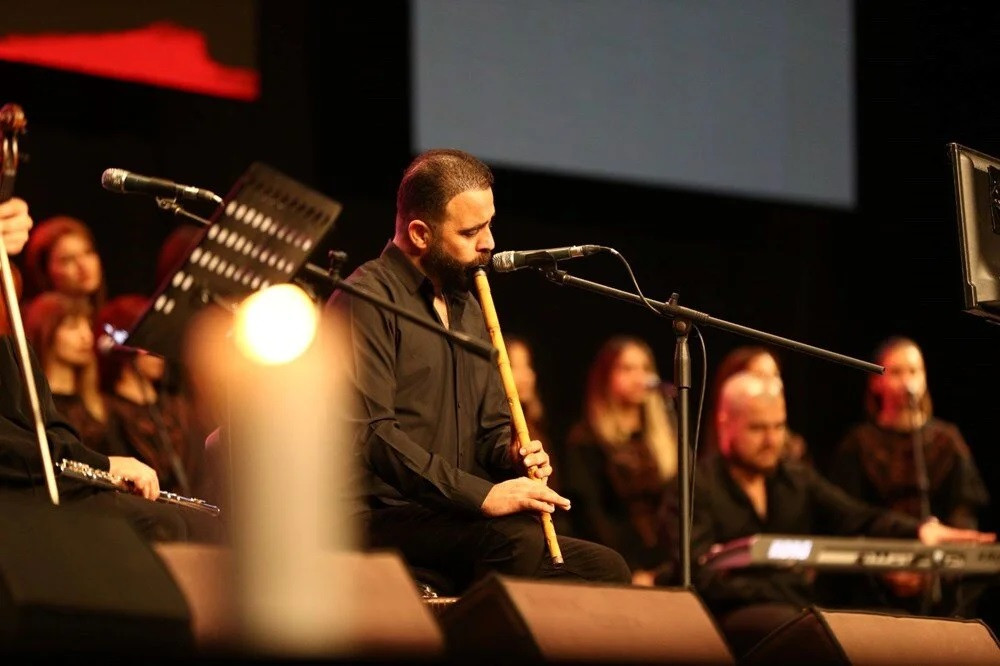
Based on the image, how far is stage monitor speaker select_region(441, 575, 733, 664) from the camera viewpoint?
2.56 metres

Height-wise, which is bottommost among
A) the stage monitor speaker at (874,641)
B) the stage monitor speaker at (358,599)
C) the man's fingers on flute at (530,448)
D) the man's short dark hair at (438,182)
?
the stage monitor speaker at (874,641)

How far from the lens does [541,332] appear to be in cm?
790

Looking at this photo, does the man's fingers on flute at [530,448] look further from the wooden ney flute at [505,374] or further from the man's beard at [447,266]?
Answer: the man's beard at [447,266]

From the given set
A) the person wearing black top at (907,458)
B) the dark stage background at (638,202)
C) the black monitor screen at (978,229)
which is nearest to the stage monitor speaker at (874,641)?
the black monitor screen at (978,229)

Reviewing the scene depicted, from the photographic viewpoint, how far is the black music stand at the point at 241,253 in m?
2.61

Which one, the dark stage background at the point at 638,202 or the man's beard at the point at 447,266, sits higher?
the dark stage background at the point at 638,202

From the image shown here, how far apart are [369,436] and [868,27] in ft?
16.9

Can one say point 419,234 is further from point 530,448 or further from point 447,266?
point 530,448

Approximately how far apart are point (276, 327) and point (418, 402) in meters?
1.85

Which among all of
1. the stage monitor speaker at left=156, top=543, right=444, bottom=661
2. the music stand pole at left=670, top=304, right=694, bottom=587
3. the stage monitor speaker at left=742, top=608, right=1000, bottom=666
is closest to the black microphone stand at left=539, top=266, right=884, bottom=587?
the music stand pole at left=670, top=304, right=694, bottom=587

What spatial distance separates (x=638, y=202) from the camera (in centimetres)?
781

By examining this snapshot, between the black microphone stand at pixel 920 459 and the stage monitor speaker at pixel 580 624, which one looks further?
the black microphone stand at pixel 920 459

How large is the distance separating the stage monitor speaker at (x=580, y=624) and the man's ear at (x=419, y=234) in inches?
51.7

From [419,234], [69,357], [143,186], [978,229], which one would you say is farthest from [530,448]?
[69,357]
